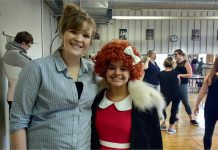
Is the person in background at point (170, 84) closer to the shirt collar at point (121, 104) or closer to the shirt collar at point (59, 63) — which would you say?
the shirt collar at point (121, 104)

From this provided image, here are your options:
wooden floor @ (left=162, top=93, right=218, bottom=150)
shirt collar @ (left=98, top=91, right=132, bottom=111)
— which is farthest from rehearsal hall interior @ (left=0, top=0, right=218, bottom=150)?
shirt collar @ (left=98, top=91, right=132, bottom=111)

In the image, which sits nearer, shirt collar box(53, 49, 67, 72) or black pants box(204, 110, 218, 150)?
shirt collar box(53, 49, 67, 72)

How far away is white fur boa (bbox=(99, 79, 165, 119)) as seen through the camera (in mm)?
1456

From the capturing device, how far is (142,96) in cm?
147

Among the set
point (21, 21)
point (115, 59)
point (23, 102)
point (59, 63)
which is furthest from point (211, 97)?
point (21, 21)

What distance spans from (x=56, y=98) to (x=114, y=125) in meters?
0.38

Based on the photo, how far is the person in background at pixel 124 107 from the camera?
1448 mm

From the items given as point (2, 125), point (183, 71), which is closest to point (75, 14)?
point (2, 125)

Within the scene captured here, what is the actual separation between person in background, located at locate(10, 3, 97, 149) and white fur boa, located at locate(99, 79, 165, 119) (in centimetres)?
30

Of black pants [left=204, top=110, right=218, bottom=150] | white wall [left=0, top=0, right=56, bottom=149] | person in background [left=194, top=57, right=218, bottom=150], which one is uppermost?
white wall [left=0, top=0, right=56, bottom=149]

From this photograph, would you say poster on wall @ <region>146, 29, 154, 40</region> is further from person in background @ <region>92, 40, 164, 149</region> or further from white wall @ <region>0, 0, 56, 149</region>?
person in background @ <region>92, 40, 164, 149</region>

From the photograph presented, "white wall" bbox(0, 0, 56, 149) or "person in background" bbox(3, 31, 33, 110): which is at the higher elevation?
"white wall" bbox(0, 0, 56, 149)

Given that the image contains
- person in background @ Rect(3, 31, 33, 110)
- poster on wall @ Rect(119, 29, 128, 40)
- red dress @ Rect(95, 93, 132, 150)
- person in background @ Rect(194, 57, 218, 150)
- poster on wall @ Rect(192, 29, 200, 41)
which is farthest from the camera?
poster on wall @ Rect(192, 29, 200, 41)

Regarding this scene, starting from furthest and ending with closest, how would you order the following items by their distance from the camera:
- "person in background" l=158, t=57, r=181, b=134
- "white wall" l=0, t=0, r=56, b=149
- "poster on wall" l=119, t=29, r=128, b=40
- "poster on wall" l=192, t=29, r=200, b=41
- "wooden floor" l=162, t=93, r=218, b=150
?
"poster on wall" l=192, t=29, r=200, b=41
"poster on wall" l=119, t=29, r=128, b=40
"person in background" l=158, t=57, r=181, b=134
"wooden floor" l=162, t=93, r=218, b=150
"white wall" l=0, t=0, r=56, b=149
